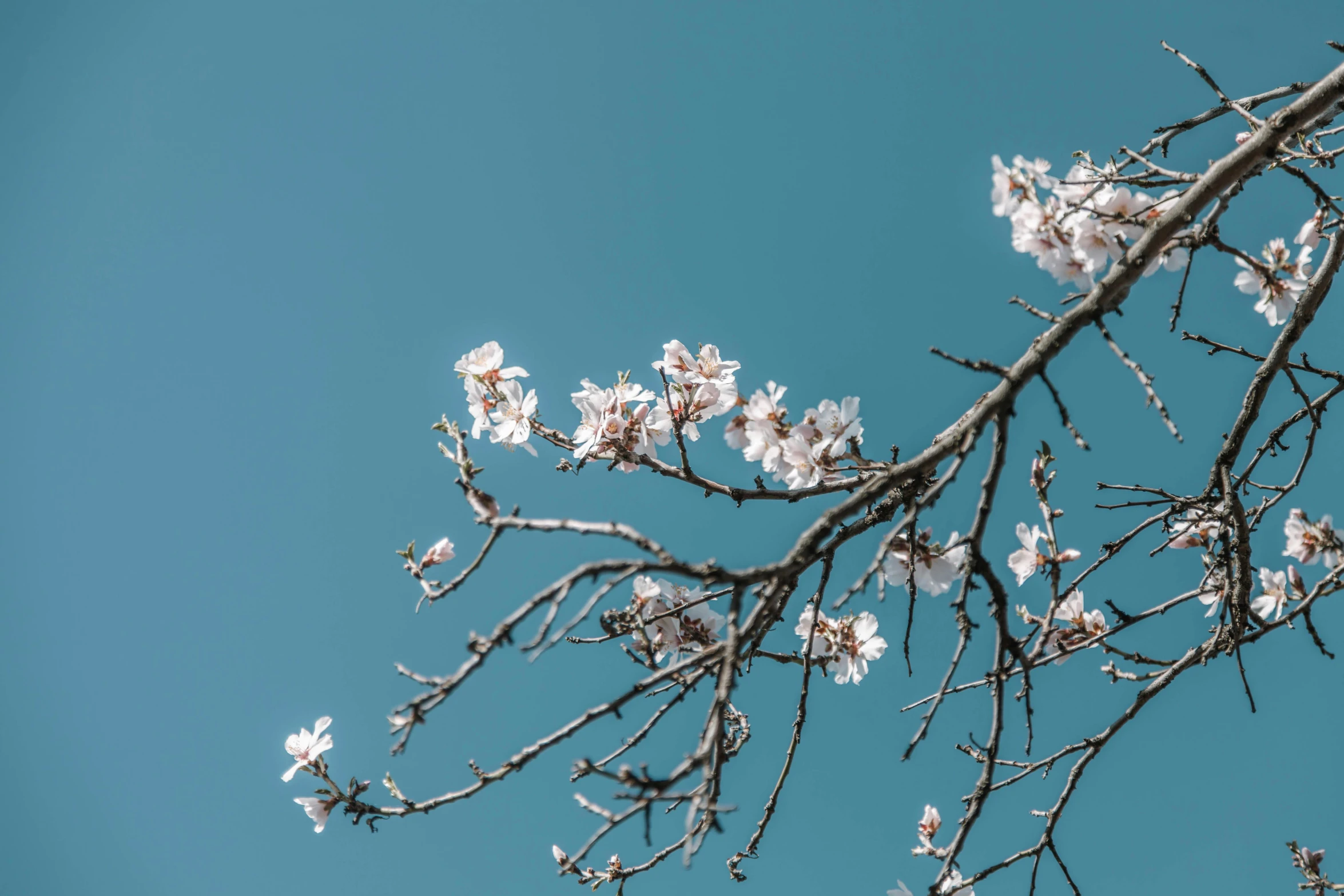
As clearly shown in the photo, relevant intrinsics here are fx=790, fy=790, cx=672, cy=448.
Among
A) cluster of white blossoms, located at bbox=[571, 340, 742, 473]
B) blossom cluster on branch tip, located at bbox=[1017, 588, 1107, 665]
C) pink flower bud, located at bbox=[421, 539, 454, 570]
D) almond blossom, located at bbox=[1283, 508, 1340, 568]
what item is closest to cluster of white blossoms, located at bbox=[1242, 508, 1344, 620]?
almond blossom, located at bbox=[1283, 508, 1340, 568]

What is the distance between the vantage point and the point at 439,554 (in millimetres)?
2488

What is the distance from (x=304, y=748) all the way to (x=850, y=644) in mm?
1870

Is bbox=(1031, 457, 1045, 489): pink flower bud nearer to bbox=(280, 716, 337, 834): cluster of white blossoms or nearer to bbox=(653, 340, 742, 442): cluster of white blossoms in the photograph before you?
bbox=(653, 340, 742, 442): cluster of white blossoms

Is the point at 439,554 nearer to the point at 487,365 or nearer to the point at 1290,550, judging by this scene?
the point at 487,365

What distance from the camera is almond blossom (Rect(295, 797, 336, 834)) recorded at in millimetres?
2633

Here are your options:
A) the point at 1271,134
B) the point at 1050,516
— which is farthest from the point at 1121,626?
the point at 1271,134

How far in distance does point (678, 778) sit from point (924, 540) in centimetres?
136

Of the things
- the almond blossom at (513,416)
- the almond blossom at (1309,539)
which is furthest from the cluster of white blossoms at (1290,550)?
the almond blossom at (513,416)

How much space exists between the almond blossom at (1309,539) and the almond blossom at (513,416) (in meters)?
3.15

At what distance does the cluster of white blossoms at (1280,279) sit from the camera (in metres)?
2.70

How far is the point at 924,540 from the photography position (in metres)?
2.37

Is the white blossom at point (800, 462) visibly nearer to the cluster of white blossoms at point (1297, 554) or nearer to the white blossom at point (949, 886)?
the white blossom at point (949, 886)

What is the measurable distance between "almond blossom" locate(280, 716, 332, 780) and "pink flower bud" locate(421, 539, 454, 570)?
724 mm

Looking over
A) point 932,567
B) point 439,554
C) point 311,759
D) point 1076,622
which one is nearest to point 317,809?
point 311,759
